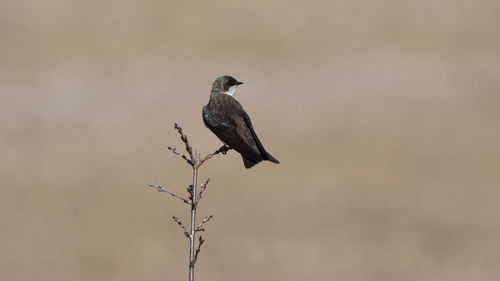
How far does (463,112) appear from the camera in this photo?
32.0 meters

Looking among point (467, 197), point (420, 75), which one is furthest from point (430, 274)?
point (420, 75)

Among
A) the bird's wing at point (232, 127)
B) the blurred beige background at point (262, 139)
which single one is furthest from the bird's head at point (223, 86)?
the blurred beige background at point (262, 139)

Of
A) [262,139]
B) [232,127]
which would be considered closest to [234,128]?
[232,127]

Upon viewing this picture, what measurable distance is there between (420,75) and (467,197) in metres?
11.8

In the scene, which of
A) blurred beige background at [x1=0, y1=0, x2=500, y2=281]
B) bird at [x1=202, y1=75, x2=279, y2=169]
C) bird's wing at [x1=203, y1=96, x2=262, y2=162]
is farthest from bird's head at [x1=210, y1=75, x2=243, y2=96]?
blurred beige background at [x1=0, y1=0, x2=500, y2=281]

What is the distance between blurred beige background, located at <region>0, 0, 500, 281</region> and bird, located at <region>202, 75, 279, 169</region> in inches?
578

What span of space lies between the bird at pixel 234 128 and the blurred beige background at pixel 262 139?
14.7 metres

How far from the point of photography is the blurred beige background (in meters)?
22.8

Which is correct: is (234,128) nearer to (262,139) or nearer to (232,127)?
(232,127)

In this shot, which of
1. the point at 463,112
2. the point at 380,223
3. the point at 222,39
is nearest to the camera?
the point at 380,223

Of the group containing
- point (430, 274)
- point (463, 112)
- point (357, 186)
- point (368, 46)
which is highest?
point (368, 46)

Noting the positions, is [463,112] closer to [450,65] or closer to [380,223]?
[450,65]

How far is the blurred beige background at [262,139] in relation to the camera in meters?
22.8

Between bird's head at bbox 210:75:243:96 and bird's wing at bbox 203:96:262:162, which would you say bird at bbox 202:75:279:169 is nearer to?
bird's wing at bbox 203:96:262:162
